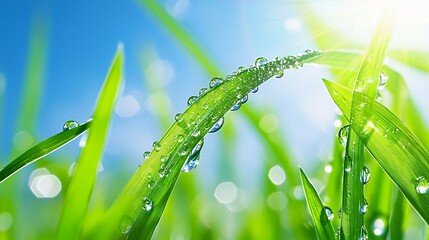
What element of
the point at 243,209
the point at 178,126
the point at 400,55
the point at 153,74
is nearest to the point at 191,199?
A: the point at 243,209

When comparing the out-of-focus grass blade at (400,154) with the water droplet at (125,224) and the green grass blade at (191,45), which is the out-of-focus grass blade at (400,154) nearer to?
the water droplet at (125,224)

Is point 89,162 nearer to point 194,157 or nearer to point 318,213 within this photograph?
point 194,157

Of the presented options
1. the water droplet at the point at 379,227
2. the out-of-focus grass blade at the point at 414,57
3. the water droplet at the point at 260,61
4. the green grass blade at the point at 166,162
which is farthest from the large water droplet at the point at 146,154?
the out-of-focus grass blade at the point at 414,57

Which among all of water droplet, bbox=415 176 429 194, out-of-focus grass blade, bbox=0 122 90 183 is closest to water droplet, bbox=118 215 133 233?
out-of-focus grass blade, bbox=0 122 90 183

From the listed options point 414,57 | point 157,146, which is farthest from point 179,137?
point 414,57

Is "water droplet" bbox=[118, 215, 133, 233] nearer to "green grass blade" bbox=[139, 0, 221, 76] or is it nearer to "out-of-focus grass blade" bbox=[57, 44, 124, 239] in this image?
"out-of-focus grass blade" bbox=[57, 44, 124, 239]
